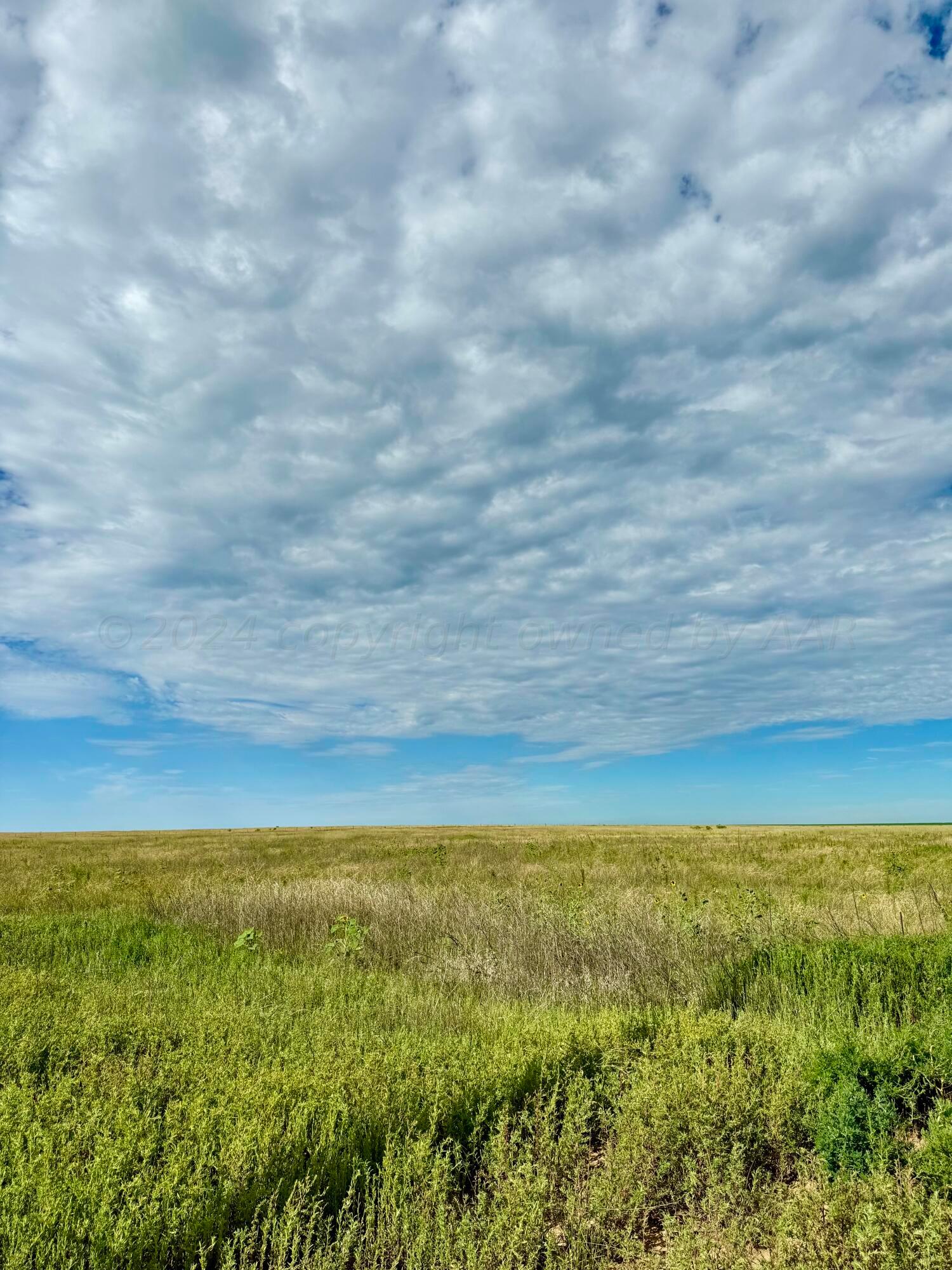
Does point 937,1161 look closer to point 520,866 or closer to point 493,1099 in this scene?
point 493,1099

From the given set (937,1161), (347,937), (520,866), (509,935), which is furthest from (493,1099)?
(520,866)

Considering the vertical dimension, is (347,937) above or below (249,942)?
above

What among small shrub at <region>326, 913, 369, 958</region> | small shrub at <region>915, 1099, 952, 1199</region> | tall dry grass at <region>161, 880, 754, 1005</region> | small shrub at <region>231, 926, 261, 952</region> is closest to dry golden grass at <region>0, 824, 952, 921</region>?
tall dry grass at <region>161, 880, 754, 1005</region>

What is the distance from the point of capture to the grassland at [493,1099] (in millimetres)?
3955

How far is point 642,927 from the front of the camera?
11500 millimetres

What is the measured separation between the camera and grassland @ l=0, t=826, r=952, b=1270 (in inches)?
156

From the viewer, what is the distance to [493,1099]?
18.3 ft

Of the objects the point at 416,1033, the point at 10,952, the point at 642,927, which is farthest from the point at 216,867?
the point at 416,1033

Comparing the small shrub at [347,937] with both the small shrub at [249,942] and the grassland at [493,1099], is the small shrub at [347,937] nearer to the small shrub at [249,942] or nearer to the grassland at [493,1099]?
the grassland at [493,1099]

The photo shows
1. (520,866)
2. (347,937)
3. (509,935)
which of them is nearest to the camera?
(509,935)

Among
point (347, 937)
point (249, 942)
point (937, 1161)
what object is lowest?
point (937, 1161)

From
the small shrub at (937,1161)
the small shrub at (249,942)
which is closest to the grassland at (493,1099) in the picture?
the small shrub at (937,1161)

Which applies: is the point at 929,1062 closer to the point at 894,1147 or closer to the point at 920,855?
the point at 894,1147

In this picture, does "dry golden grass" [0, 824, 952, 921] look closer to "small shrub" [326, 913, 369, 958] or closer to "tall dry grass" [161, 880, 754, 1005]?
"tall dry grass" [161, 880, 754, 1005]
